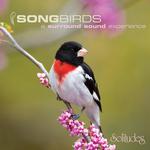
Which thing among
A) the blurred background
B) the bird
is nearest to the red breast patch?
the bird

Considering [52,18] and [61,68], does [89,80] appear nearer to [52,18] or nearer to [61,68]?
[61,68]

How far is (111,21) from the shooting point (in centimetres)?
254

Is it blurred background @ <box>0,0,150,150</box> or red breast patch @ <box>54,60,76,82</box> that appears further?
blurred background @ <box>0,0,150,150</box>

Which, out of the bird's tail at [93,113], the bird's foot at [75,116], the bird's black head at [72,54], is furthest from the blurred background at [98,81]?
the bird's foot at [75,116]

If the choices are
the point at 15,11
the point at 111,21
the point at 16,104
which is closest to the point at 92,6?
the point at 111,21

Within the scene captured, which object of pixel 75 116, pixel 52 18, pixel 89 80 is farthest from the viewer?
pixel 52 18

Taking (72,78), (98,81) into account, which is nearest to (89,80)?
(72,78)

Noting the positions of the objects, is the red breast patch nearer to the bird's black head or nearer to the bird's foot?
the bird's black head

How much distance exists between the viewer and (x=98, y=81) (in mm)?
2742

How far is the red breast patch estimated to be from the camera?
2385 mm

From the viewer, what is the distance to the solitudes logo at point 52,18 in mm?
2617

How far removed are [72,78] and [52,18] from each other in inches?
14.1

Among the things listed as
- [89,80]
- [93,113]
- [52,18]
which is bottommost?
[93,113]

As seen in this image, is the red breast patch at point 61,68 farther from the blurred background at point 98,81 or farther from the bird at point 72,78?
the blurred background at point 98,81
